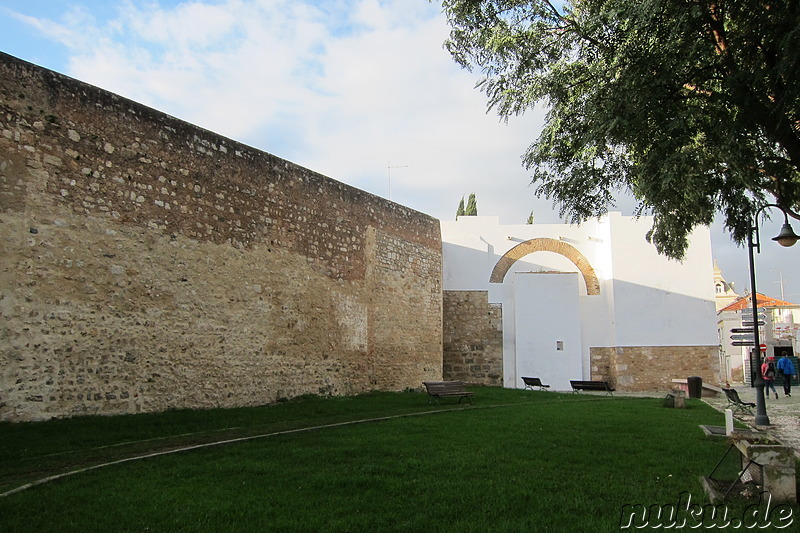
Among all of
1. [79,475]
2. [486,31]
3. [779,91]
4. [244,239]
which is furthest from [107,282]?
[779,91]

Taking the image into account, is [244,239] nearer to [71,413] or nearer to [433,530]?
[71,413]

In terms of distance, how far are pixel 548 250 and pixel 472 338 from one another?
4.05 meters

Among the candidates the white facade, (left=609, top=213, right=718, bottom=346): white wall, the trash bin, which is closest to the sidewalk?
the trash bin

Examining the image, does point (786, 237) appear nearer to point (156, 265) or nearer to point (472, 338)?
point (156, 265)

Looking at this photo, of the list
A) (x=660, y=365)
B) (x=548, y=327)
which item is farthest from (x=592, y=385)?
(x=660, y=365)

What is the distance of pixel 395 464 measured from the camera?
578cm

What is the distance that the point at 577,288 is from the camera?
1945cm

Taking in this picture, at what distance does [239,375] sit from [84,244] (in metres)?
3.61

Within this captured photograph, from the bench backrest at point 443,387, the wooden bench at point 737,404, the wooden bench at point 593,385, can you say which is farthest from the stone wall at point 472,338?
the wooden bench at point 737,404

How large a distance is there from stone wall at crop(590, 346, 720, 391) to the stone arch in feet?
7.90

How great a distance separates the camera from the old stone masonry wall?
7980mm

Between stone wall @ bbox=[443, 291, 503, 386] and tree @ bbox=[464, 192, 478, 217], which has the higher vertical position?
tree @ bbox=[464, 192, 478, 217]

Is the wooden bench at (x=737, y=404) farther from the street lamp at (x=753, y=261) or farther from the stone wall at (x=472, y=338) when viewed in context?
the stone wall at (x=472, y=338)

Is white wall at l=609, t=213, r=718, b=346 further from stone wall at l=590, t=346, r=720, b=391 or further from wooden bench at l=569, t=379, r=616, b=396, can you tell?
wooden bench at l=569, t=379, r=616, b=396
